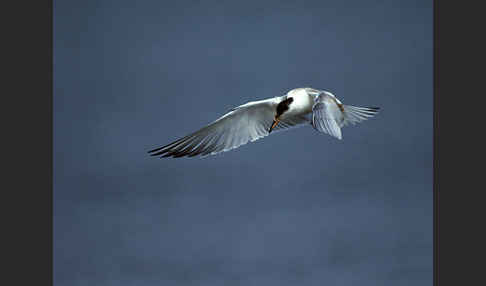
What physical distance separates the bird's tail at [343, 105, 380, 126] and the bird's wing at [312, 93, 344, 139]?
0.56 feet

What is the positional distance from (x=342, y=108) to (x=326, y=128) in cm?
38

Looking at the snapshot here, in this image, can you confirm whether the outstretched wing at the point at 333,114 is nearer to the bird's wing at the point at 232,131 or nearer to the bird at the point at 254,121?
the bird at the point at 254,121

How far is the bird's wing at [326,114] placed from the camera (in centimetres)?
177

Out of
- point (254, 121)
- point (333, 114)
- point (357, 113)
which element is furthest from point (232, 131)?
point (357, 113)

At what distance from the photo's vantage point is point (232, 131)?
214 centimetres

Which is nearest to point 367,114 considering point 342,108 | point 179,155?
point 342,108

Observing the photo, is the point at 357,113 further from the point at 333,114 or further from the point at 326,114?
the point at 326,114

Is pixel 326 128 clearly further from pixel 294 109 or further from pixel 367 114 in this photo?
pixel 367 114

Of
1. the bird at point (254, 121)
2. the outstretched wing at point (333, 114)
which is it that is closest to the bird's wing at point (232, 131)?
the bird at point (254, 121)

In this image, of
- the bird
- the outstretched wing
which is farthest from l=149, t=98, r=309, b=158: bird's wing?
the outstretched wing

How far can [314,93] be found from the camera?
6.79ft

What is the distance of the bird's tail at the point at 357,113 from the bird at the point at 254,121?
0.04 metres

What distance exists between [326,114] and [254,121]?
351 millimetres

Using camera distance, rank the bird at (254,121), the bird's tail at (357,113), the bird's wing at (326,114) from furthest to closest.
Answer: the bird's tail at (357,113) → the bird at (254,121) → the bird's wing at (326,114)
